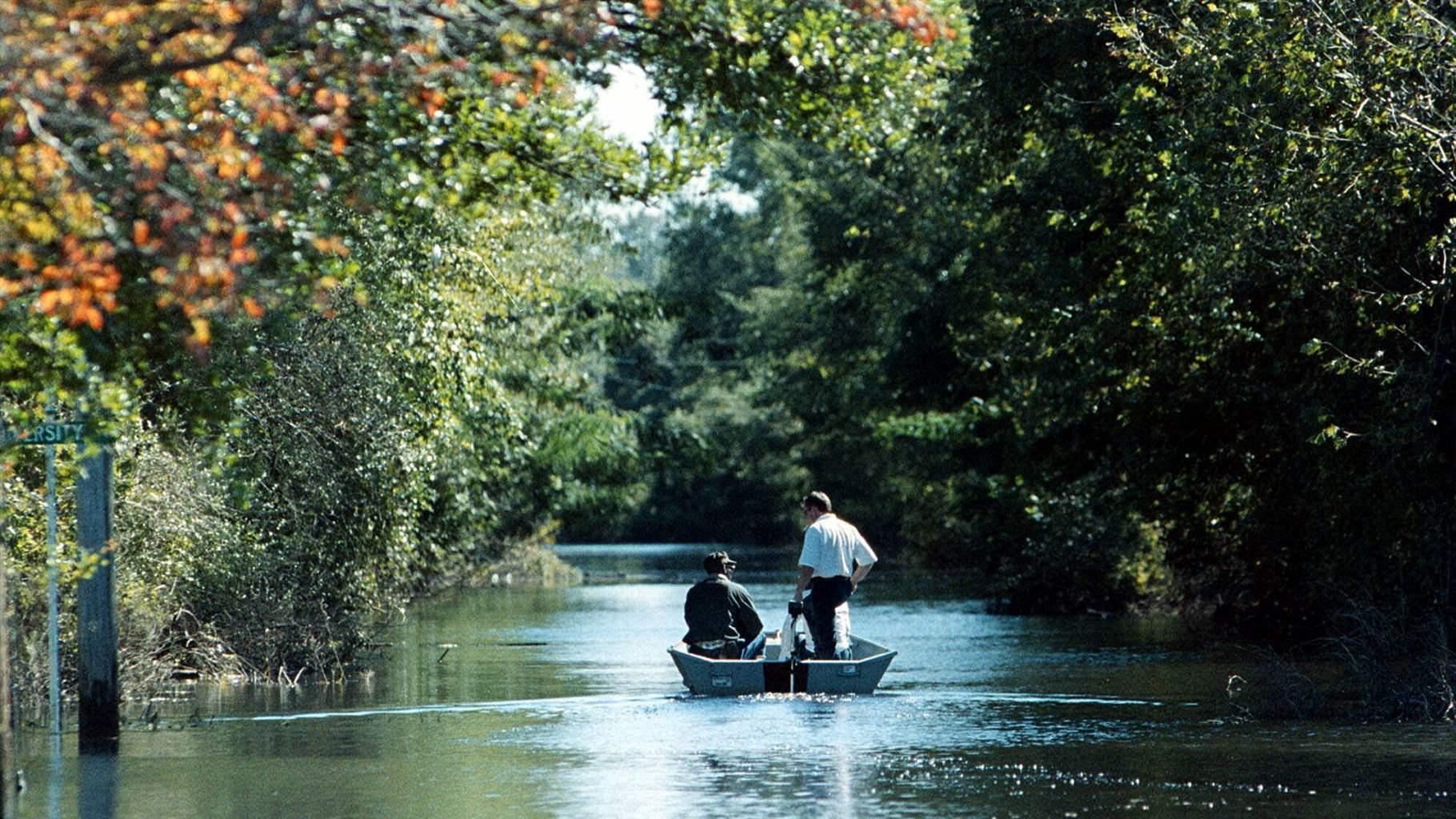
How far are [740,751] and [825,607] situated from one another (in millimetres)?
4719

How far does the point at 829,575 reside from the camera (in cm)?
1969

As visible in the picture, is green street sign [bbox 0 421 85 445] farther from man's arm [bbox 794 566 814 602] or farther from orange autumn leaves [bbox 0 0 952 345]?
man's arm [bbox 794 566 814 602]

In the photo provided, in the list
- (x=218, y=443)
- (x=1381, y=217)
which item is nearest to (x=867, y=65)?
(x=218, y=443)

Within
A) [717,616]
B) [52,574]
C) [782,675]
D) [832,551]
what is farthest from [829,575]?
[52,574]

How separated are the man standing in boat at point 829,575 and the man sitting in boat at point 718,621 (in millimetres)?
854

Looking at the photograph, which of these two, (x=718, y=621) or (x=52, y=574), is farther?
(x=718, y=621)

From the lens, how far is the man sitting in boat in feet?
67.4

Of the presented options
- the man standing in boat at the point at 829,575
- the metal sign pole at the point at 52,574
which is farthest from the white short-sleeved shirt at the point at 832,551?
the metal sign pole at the point at 52,574

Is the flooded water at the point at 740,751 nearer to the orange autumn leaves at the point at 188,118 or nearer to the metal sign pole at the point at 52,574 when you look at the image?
the metal sign pole at the point at 52,574

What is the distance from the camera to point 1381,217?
18.2 meters

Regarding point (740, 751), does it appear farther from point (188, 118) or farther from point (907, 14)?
point (188, 118)

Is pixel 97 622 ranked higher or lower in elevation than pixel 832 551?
lower

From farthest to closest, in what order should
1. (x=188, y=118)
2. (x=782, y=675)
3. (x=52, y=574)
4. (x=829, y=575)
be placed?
Answer: 1. (x=829, y=575)
2. (x=782, y=675)
3. (x=52, y=574)
4. (x=188, y=118)

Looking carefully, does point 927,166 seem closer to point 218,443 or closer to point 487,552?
point 487,552
